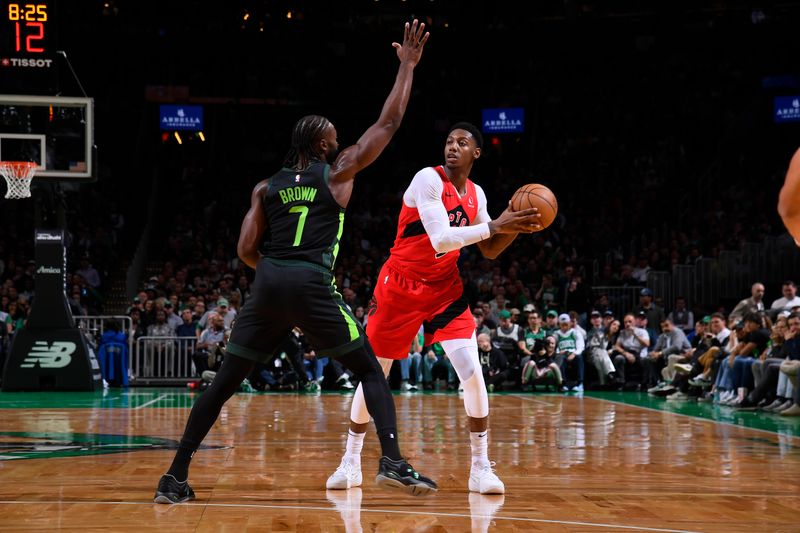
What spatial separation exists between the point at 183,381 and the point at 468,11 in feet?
54.8

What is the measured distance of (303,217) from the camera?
17.3ft

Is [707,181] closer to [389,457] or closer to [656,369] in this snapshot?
[656,369]

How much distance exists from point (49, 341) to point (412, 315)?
36.9ft

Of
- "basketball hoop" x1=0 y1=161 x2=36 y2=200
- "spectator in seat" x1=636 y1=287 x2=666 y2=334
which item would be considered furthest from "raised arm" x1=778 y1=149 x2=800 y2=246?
"spectator in seat" x1=636 y1=287 x2=666 y2=334

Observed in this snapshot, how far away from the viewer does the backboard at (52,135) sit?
13734mm

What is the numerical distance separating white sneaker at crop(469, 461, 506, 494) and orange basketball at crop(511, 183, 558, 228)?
1475 mm

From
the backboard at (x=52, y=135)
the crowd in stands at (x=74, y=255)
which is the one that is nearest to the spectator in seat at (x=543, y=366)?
the backboard at (x=52, y=135)

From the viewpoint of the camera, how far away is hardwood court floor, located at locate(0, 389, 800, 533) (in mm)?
4844

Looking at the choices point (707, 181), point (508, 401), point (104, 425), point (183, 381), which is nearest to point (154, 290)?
point (183, 381)

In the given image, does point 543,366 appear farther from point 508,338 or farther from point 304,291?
point 304,291

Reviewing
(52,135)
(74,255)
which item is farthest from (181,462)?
(74,255)

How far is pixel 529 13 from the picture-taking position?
31.1 m

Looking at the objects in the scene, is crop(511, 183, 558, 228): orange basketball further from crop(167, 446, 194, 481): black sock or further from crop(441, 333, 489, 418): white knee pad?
crop(167, 446, 194, 481): black sock

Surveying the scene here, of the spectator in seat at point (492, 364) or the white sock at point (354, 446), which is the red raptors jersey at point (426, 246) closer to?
the white sock at point (354, 446)
